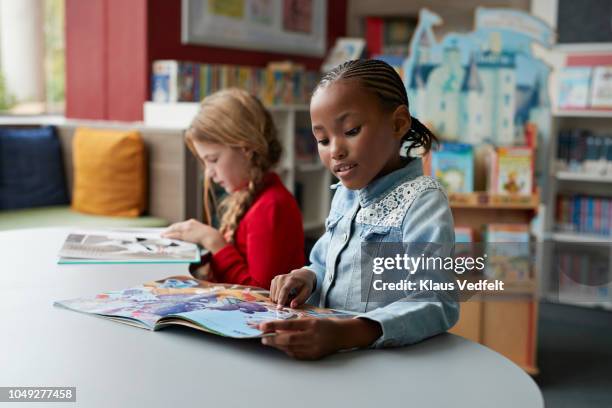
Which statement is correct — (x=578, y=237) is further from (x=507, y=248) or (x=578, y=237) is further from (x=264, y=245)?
(x=264, y=245)

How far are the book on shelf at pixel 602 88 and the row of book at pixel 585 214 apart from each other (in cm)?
54

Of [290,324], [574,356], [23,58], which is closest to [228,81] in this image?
[23,58]

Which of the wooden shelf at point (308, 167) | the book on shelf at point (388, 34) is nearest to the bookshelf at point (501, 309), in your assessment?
the wooden shelf at point (308, 167)

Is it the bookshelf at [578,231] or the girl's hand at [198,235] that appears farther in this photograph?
the bookshelf at [578,231]

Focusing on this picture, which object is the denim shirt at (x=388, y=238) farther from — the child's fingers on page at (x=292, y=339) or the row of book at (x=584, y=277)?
the row of book at (x=584, y=277)

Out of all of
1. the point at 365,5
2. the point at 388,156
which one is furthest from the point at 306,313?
the point at 365,5

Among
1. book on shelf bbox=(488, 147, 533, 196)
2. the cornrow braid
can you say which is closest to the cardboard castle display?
book on shelf bbox=(488, 147, 533, 196)

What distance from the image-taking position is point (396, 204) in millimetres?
1103

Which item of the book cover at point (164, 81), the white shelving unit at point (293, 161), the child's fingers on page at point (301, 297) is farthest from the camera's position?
the book cover at point (164, 81)

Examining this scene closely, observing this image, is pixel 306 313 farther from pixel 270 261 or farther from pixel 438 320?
pixel 270 261

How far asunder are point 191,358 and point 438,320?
1.08 ft

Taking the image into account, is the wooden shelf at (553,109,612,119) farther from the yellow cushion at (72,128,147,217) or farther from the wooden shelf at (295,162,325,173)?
the yellow cushion at (72,128,147,217)

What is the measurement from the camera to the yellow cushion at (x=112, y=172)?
3195 millimetres

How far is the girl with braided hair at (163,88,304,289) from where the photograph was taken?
5.41 ft
